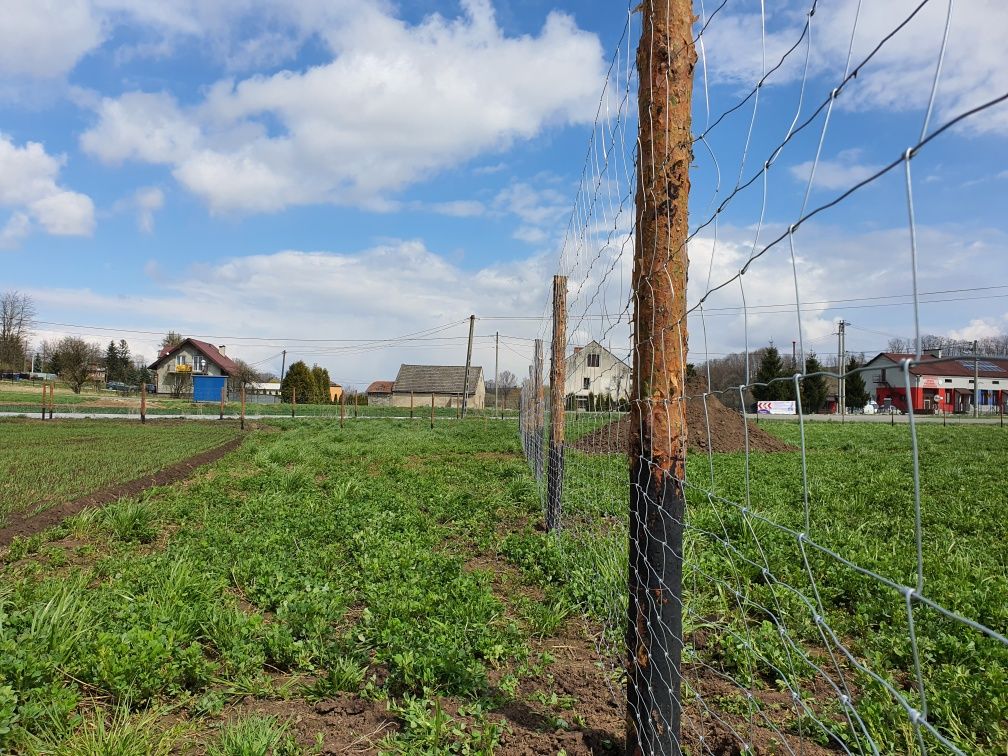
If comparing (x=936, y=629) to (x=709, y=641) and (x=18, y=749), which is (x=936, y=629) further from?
(x=18, y=749)

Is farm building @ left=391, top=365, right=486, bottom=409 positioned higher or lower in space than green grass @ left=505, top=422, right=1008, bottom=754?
higher

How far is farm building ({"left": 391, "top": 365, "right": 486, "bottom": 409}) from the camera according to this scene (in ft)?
216

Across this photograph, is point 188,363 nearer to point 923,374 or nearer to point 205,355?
point 205,355

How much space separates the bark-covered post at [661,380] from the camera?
2.24m

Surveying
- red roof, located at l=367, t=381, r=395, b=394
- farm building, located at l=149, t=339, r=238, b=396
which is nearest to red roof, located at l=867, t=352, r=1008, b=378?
farm building, located at l=149, t=339, r=238, b=396

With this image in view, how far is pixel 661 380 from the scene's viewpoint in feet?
7.65

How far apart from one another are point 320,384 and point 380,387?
23753 mm

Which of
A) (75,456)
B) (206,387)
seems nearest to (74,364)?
(206,387)

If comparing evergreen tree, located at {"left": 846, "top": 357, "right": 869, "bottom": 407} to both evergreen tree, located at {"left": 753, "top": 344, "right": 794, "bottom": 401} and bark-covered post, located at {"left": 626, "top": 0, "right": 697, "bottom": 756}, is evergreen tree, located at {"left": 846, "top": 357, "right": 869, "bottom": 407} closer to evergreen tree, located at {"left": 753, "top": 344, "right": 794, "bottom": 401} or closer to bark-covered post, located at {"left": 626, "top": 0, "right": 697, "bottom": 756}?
evergreen tree, located at {"left": 753, "top": 344, "right": 794, "bottom": 401}

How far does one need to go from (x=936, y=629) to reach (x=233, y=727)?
11.0 feet

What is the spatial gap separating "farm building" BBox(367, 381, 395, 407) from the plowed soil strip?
65944 mm

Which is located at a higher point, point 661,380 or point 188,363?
point 188,363

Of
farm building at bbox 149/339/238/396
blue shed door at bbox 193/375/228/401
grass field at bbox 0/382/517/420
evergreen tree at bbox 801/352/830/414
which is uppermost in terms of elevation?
farm building at bbox 149/339/238/396

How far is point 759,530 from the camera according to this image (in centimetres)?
527
